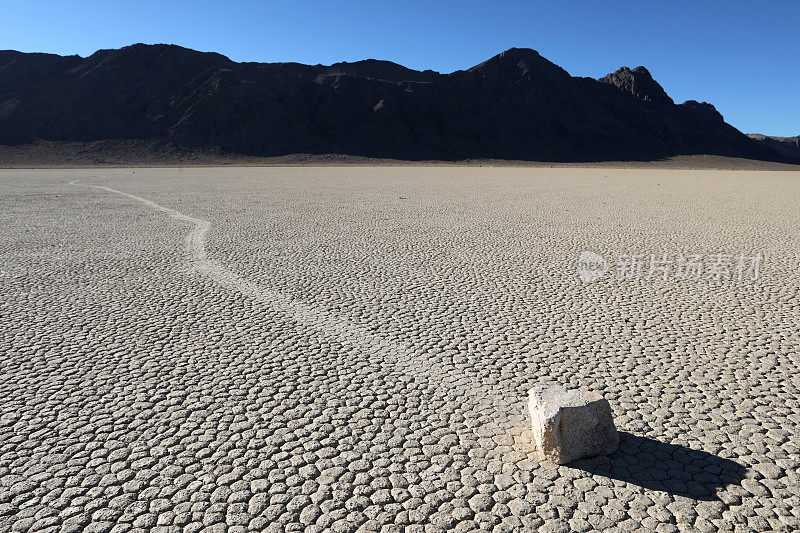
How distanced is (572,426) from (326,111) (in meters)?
83.9

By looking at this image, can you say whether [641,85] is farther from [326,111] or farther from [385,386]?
[385,386]

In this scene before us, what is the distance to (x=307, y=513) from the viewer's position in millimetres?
2549

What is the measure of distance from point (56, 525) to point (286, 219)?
413 inches

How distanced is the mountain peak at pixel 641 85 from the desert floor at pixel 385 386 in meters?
112

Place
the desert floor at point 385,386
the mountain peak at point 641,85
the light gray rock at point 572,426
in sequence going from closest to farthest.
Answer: the desert floor at point 385,386, the light gray rock at point 572,426, the mountain peak at point 641,85

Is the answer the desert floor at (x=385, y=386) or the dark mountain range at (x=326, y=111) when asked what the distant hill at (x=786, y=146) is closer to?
the dark mountain range at (x=326, y=111)

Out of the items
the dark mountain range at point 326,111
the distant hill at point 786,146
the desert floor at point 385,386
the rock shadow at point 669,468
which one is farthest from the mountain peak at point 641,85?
the rock shadow at point 669,468

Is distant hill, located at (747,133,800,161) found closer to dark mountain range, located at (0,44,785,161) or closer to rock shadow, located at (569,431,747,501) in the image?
dark mountain range, located at (0,44,785,161)

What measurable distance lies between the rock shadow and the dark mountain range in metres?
73.6

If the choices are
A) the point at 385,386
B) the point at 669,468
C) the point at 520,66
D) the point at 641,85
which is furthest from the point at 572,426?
the point at 641,85

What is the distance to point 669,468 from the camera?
9.35 feet

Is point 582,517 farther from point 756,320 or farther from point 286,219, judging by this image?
point 286,219

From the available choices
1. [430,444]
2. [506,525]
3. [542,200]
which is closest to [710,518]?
[506,525]

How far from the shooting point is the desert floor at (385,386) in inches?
103
